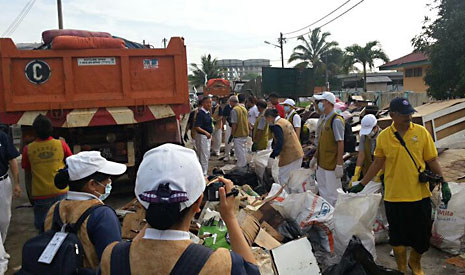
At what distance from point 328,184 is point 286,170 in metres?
0.88

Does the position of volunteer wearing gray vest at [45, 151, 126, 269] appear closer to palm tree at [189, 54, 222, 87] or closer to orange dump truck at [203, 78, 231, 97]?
orange dump truck at [203, 78, 231, 97]

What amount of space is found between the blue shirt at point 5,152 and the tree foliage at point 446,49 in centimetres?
A: 1104

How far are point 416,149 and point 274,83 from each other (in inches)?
521

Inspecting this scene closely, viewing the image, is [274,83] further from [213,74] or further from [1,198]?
[213,74]

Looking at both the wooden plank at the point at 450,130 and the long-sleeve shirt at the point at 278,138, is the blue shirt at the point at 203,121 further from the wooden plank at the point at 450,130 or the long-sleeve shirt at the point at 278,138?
the wooden plank at the point at 450,130

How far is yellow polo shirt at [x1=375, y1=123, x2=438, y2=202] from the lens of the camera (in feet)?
11.9

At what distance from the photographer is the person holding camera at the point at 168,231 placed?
1332mm

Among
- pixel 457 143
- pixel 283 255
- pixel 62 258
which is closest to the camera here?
pixel 62 258

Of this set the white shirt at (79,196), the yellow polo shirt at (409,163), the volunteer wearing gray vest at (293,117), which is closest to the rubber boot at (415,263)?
the yellow polo shirt at (409,163)

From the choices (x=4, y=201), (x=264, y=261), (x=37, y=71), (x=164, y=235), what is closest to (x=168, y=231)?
(x=164, y=235)

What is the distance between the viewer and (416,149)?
11.9 ft

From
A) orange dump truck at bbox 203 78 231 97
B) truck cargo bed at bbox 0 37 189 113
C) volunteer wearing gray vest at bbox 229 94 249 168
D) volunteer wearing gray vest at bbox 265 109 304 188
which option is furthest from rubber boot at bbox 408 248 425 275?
orange dump truck at bbox 203 78 231 97

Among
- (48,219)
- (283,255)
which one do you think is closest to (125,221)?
(283,255)

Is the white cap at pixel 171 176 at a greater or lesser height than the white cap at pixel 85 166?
greater
